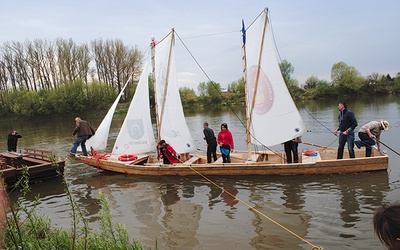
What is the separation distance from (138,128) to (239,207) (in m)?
6.93

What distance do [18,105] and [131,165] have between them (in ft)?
188

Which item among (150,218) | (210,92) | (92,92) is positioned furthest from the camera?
(210,92)

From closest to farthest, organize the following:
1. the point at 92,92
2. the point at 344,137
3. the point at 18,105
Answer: the point at 344,137 < the point at 18,105 < the point at 92,92

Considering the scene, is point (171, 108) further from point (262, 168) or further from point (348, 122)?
point (348, 122)

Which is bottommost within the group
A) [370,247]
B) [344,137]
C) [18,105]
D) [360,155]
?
[370,247]

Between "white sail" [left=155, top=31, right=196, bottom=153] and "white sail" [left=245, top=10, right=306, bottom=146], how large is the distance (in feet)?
10.6

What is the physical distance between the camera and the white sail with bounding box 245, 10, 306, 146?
12.6m

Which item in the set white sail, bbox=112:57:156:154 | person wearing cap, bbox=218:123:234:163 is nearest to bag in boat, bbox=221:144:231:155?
person wearing cap, bbox=218:123:234:163

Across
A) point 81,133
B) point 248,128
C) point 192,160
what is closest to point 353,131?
point 248,128

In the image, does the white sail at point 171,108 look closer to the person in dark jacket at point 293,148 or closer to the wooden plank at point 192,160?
the wooden plank at point 192,160

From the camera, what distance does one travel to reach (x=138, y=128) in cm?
1455

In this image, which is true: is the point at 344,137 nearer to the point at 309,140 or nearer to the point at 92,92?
the point at 309,140

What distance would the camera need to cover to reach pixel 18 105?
60.6 m

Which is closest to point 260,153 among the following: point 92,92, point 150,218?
point 150,218
